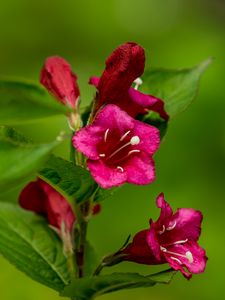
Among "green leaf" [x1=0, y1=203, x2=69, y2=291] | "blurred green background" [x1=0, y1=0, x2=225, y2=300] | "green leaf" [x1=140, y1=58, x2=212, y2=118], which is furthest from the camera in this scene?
"blurred green background" [x1=0, y1=0, x2=225, y2=300]

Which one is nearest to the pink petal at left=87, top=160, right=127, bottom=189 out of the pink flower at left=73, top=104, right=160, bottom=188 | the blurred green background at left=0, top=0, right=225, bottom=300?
the pink flower at left=73, top=104, right=160, bottom=188

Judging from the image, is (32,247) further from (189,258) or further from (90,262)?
(189,258)

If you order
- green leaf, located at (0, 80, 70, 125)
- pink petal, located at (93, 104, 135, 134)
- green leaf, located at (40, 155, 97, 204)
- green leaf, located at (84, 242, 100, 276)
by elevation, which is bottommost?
green leaf, located at (84, 242, 100, 276)

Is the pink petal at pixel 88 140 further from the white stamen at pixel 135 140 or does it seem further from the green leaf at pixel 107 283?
the green leaf at pixel 107 283

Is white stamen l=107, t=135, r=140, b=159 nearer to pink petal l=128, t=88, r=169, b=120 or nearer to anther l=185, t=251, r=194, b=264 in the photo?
pink petal l=128, t=88, r=169, b=120

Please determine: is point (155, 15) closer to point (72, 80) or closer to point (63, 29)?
point (63, 29)

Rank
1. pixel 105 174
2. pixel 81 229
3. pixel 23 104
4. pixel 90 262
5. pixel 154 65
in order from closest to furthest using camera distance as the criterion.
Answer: pixel 23 104
pixel 105 174
pixel 81 229
pixel 90 262
pixel 154 65

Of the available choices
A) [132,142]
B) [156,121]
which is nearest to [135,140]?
[132,142]
